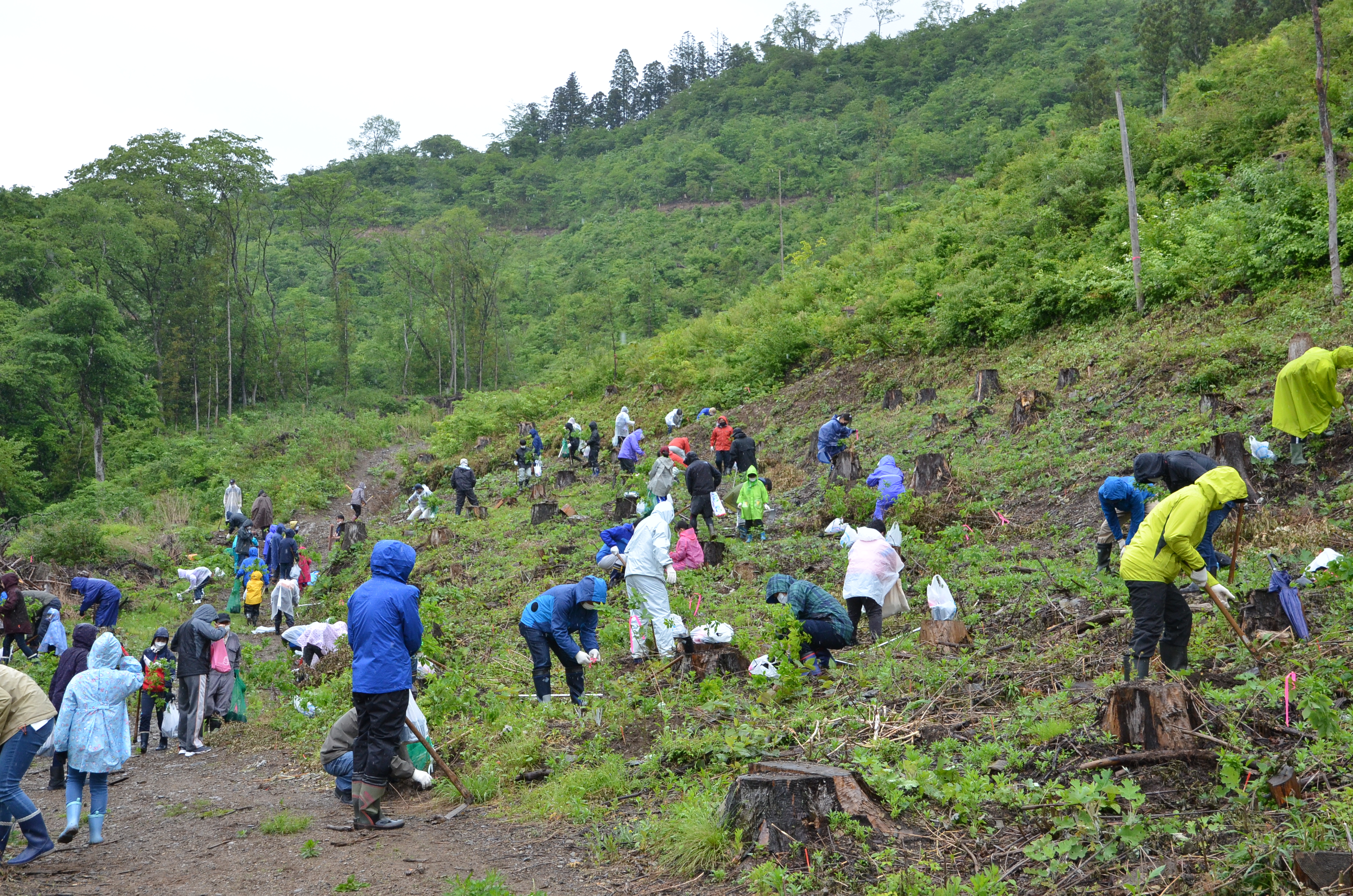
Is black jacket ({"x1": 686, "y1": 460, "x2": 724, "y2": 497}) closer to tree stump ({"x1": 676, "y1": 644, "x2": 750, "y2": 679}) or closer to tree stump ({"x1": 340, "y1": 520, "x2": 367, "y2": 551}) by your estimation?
tree stump ({"x1": 676, "y1": 644, "x2": 750, "y2": 679})

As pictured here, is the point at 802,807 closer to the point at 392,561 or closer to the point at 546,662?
the point at 392,561

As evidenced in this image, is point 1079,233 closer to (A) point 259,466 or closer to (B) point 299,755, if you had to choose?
(B) point 299,755

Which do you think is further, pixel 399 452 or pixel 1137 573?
pixel 399 452

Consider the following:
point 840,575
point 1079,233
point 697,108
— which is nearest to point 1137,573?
point 840,575

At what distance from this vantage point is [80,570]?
18375mm

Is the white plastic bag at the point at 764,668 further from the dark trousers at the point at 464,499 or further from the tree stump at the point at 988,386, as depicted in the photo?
the dark trousers at the point at 464,499

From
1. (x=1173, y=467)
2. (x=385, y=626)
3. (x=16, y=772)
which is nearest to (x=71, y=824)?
(x=16, y=772)

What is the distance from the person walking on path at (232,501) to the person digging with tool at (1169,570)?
2128 cm

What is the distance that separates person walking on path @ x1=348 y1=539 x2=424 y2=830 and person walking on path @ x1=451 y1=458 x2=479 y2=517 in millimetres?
14138

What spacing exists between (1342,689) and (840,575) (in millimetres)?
5876

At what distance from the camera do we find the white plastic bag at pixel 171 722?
9.18 metres

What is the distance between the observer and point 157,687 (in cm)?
925

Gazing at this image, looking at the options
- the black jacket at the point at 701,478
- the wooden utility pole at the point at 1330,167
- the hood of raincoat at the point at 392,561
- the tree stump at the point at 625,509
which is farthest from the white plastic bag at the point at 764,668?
the wooden utility pole at the point at 1330,167

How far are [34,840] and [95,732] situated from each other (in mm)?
780
